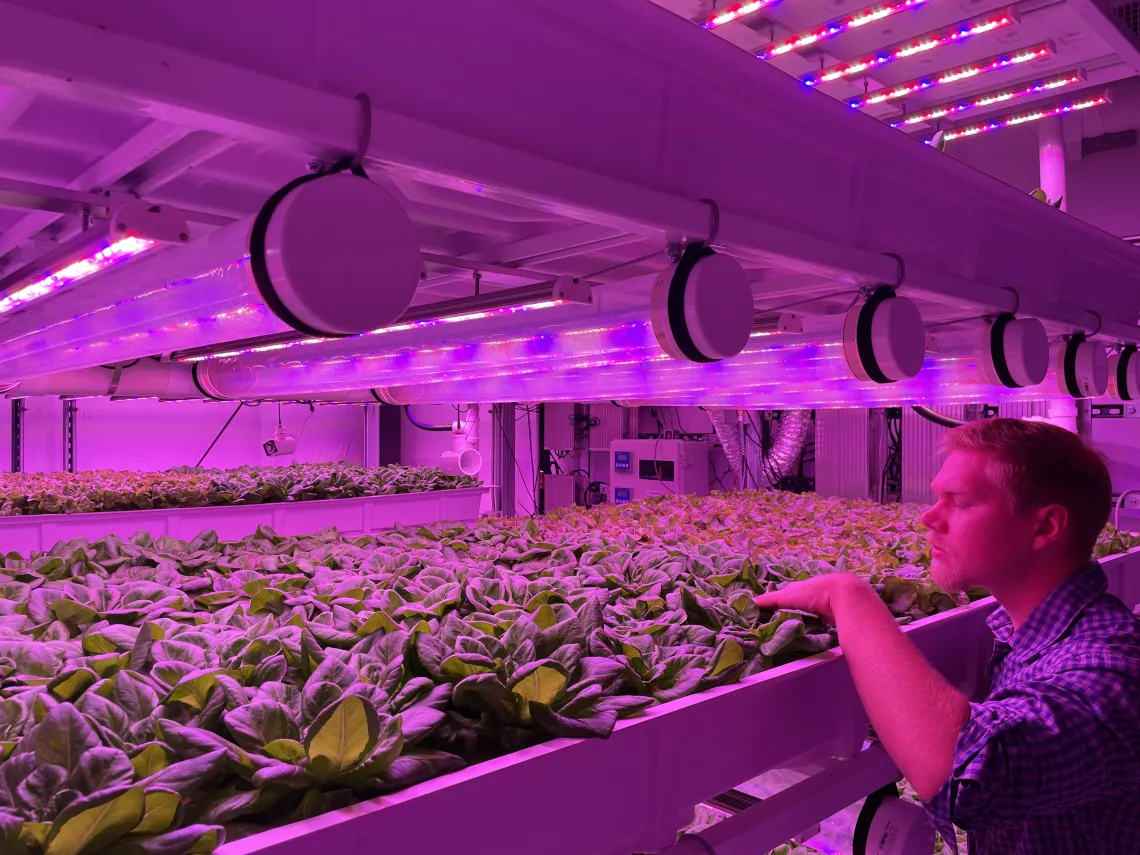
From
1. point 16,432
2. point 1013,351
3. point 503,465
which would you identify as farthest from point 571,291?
point 16,432

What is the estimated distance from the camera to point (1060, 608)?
1420 millimetres

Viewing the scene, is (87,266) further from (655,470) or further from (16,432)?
(16,432)

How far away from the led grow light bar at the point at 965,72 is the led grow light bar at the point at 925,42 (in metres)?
0.20

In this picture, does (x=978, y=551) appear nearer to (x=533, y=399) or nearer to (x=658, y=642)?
(x=658, y=642)

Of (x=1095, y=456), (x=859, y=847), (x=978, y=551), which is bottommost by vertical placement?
(x=859, y=847)

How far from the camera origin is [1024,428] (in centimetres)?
150

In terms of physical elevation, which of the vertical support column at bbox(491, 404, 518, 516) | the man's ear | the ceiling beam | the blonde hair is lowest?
the vertical support column at bbox(491, 404, 518, 516)

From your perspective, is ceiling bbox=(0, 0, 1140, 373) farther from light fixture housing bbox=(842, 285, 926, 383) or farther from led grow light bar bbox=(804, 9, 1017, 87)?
light fixture housing bbox=(842, 285, 926, 383)

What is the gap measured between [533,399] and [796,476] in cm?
385

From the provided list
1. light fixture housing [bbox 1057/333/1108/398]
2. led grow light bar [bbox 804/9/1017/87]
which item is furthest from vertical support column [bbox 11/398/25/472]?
light fixture housing [bbox 1057/333/1108/398]

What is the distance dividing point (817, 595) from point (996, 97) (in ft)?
14.4

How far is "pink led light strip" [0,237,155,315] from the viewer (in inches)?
67.7

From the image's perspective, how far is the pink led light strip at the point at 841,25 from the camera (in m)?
3.65

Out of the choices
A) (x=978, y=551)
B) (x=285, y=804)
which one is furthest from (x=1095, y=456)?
(x=285, y=804)
